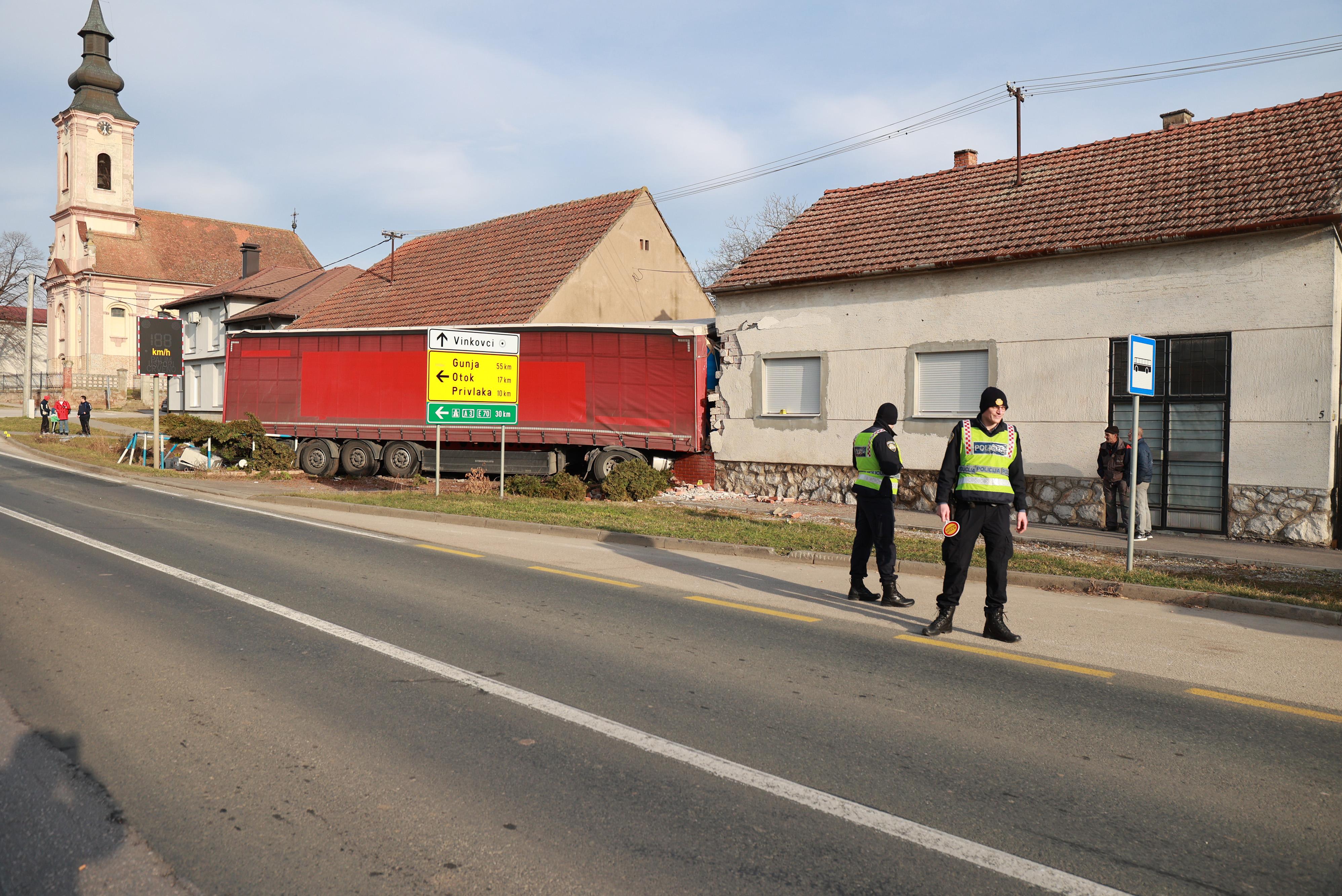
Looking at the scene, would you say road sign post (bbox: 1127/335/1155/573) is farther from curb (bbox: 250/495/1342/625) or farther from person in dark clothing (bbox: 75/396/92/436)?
person in dark clothing (bbox: 75/396/92/436)

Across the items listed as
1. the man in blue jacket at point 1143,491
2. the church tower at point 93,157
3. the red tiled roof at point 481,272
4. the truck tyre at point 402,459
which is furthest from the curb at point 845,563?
the church tower at point 93,157

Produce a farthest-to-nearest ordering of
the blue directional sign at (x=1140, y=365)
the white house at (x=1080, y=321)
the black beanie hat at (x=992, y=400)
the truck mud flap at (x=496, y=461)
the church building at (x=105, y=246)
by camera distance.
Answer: the church building at (x=105, y=246), the truck mud flap at (x=496, y=461), the white house at (x=1080, y=321), the blue directional sign at (x=1140, y=365), the black beanie hat at (x=992, y=400)

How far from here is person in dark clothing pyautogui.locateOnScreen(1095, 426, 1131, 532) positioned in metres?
14.6

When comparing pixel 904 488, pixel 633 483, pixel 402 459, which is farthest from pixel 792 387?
pixel 402 459

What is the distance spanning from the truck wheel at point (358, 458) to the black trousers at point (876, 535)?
683 inches

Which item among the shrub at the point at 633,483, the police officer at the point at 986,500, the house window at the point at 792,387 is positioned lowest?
the shrub at the point at 633,483

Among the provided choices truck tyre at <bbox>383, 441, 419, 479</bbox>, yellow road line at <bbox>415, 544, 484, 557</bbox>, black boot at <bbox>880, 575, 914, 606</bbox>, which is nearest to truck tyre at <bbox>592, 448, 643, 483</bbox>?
truck tyre at <bbox>383, 441, 419, 479</bbox>

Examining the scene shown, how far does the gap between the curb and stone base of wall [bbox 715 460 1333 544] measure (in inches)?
52.2

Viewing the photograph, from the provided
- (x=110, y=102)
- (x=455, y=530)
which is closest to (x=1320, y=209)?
(x=455, y=530)

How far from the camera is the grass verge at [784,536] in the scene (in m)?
9.62

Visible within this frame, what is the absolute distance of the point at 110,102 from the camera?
220ft

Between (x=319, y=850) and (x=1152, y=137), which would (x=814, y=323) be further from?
(x=319, y=850)

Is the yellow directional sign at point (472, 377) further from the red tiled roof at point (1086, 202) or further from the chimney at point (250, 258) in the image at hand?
the chimney at point (250, 258)

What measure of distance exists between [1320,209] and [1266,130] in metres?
3.06
